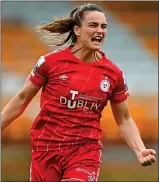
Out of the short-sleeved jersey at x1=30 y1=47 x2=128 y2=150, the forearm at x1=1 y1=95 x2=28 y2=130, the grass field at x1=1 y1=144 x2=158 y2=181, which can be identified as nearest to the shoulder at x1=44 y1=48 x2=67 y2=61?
the short-sleeved jersey at x1=30 y1=47 x2=128 y2=150

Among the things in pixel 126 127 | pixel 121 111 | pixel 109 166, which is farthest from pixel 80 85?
pixel 109 166

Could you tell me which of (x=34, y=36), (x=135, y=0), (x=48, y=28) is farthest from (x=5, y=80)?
(x=48, y=28)

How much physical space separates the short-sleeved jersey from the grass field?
19.4 feet

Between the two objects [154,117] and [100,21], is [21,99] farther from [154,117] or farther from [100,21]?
[154,117]

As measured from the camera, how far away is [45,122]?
537 centimetres

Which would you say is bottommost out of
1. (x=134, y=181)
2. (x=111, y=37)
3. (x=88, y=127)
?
(x=134, y=181)

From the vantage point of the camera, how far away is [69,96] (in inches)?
208

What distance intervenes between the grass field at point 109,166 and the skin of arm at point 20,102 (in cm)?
572

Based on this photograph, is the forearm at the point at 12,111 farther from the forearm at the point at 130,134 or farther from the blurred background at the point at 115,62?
the blurred background at the point at 115,62

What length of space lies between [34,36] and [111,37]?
5.32ft

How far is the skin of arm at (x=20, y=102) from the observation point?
5.42 meters

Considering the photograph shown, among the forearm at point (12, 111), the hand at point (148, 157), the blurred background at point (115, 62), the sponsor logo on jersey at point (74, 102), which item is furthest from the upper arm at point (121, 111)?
the blurred background at point (115, 62)

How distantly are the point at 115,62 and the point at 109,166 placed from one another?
237 cm

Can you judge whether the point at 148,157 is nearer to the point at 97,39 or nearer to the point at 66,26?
the point at 97,39
